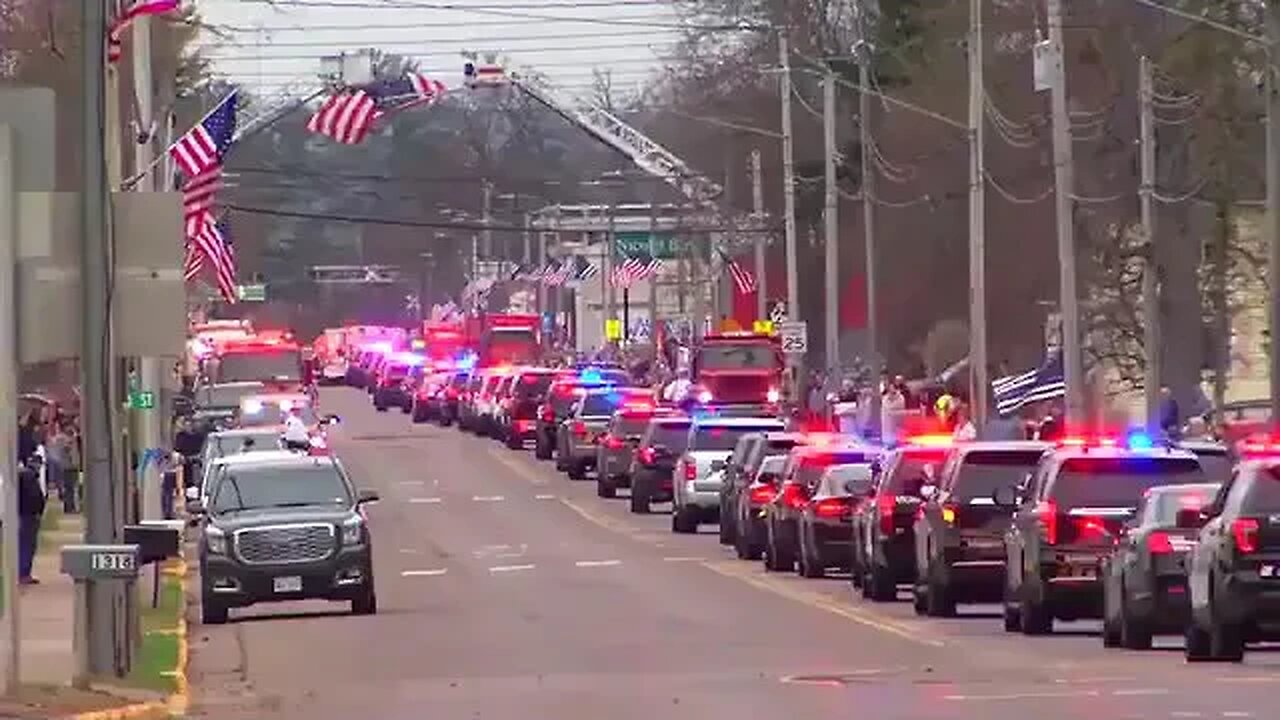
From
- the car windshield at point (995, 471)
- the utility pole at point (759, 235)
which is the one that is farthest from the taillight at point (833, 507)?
the utility pole at point (759, 235)

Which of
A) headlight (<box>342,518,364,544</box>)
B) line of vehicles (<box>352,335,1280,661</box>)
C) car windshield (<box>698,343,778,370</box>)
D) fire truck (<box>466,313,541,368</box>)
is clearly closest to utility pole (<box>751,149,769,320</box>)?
car windshield (<box>698,343,778,370</box>)

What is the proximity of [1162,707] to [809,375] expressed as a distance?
222 feet

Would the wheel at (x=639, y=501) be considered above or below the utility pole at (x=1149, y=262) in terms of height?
below

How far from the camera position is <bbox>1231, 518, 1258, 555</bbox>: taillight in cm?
2433

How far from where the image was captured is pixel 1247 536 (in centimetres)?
2434

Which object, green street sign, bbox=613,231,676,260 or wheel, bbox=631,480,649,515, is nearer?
wheel, bbox=631,480,649,515

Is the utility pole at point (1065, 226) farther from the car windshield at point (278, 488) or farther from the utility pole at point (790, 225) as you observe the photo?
the utility pole at point (790, 225)

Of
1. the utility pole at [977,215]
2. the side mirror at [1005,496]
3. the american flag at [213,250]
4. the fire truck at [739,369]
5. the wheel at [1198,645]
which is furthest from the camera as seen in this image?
the fire truck at [739,369]

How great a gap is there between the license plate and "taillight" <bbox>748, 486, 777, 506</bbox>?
37.7 ft

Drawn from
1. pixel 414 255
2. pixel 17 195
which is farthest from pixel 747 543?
pixel 414 255

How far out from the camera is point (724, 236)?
9562cm

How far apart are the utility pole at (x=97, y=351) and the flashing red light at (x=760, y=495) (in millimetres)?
21163

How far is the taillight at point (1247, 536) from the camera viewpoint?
24328mm

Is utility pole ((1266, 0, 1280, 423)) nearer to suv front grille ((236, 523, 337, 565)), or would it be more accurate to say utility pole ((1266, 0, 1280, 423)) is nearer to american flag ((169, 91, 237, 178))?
suv front grille ((236, 523, 337, 565))
